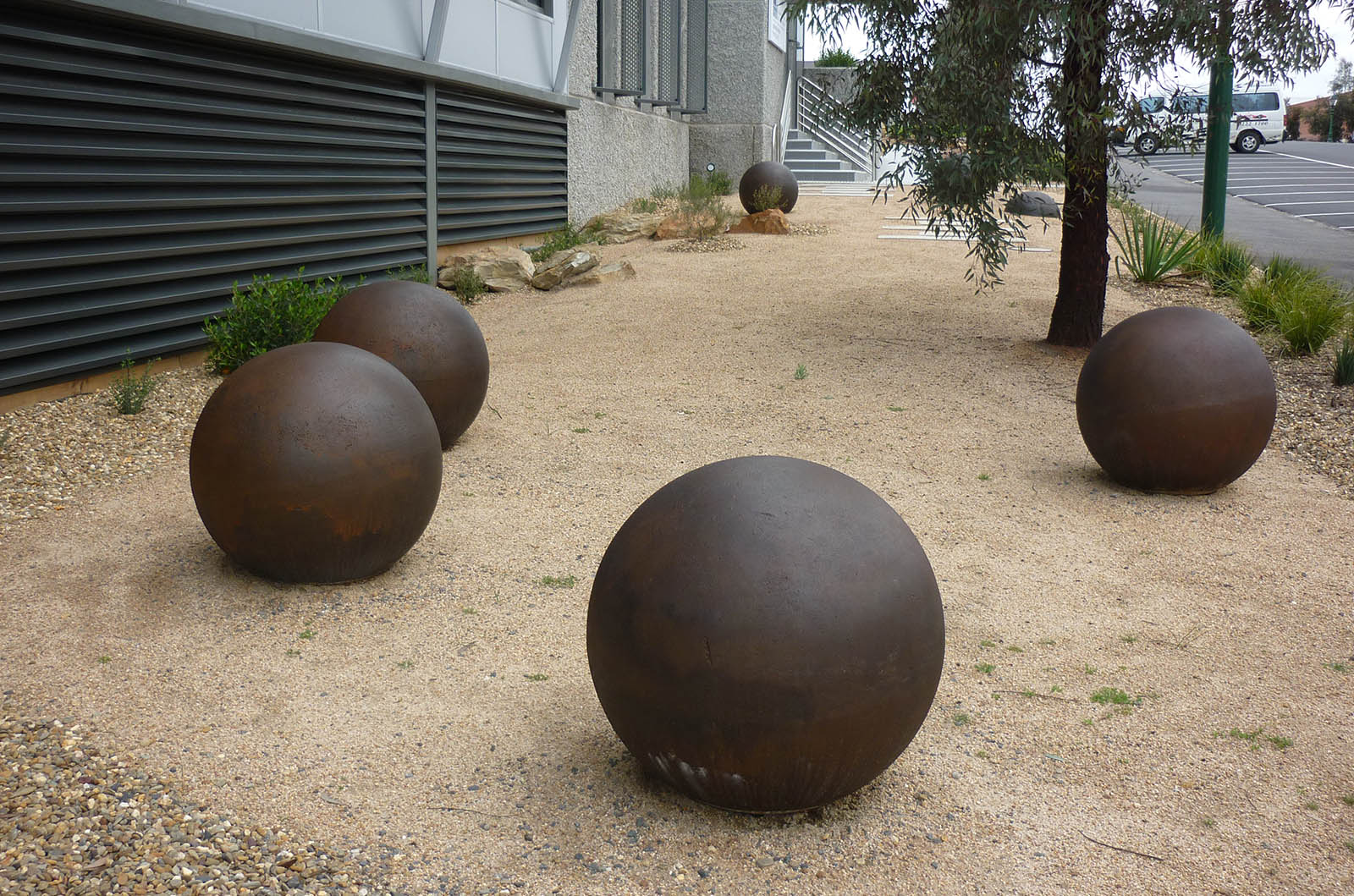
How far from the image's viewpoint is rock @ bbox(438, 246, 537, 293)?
12.5m

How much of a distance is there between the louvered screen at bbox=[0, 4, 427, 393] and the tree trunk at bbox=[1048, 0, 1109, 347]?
21.5ft

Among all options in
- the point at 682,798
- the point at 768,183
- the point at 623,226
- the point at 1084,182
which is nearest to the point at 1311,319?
the point at 1084,182

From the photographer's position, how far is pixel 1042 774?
3541 mm

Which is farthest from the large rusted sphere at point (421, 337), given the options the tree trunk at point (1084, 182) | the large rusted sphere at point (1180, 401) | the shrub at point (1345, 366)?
the shrub at point (1345, 366)

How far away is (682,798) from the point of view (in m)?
3.30

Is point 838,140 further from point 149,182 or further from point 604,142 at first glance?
point 149,182

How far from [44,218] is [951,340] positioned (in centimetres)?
766

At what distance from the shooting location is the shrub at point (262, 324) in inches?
311

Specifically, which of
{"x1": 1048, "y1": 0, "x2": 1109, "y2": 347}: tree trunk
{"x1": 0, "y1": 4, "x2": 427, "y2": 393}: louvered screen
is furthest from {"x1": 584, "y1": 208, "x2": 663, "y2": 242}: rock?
{"x1": 1048, "y1": 0, "x2": 1109, "y2": 347}: tree trunk

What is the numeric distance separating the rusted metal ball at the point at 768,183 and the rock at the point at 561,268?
6627mm

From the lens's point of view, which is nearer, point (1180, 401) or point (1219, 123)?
point (1180, 401)

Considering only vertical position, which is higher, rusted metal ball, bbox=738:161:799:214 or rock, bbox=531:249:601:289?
rusted metal ball, bbox=738:161:799:214

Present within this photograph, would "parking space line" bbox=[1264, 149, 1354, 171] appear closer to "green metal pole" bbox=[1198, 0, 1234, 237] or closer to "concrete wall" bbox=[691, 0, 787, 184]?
"concrete wall" bbox=[691, 0, 787, 184]

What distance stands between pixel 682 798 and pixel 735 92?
22407mm
